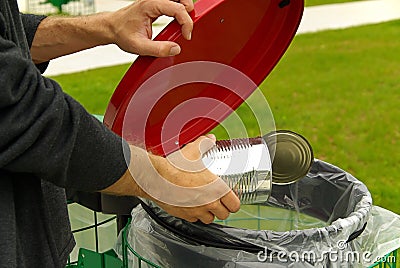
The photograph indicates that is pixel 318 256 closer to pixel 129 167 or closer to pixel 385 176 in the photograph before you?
pixel 129 167

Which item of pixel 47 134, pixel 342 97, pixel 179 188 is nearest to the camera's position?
pixel 47 134

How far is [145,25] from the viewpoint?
1.38m

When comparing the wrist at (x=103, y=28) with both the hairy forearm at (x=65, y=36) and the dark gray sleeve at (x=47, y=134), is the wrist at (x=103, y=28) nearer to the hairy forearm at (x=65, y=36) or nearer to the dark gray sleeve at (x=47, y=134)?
the hairy forearm at (x=65, y=36)

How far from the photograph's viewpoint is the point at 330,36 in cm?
612

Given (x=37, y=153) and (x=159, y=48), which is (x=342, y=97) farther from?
(x=37, y=153)

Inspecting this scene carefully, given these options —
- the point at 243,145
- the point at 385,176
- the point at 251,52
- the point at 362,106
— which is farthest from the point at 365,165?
the point at 243,145

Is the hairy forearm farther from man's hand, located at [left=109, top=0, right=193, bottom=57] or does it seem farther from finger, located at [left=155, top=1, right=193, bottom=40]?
finger, located at [left=155, top=1, right=193, bottom=40]

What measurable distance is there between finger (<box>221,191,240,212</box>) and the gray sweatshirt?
0.19 metres

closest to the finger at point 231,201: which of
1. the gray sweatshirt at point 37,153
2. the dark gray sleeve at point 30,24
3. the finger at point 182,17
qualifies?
the gray sweatshirt at point 37,153

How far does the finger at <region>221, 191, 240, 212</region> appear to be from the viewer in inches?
46.1

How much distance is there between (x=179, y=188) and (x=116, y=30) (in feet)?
1.39

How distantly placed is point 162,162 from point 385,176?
232 cm

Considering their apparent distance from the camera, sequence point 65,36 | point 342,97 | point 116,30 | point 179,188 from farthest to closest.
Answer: point 342,97, point 65,36, point 116,30, point 179,188

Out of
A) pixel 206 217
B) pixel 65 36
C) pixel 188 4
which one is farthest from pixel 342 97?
pixel 206 217
